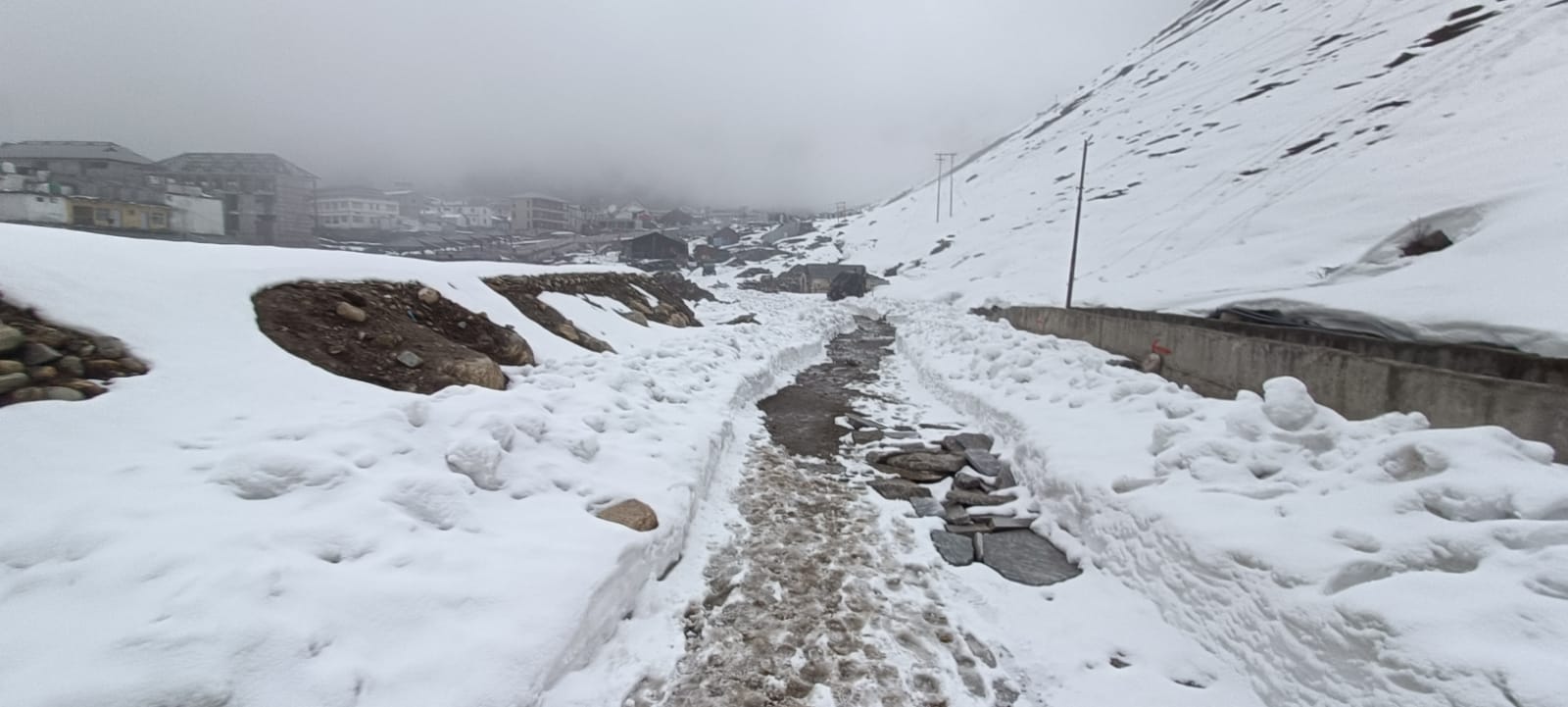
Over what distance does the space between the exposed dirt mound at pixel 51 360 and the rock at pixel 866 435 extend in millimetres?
7923

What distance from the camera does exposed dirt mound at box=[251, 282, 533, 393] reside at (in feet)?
20.7

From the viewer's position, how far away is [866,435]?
9.52 metres

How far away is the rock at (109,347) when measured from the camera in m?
4.40

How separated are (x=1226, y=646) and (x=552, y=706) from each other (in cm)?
418

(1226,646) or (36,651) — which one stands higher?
(36,651)

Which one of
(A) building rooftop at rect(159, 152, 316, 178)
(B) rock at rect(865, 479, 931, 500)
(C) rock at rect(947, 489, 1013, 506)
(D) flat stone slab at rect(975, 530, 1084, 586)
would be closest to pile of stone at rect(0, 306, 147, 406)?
(B) rock at rect(865, 479, 931, 500)

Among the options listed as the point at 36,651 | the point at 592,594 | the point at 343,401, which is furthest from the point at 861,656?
the point at 343,401

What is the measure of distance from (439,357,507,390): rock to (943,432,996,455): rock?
642 centimetres

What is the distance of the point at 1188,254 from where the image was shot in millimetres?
27375

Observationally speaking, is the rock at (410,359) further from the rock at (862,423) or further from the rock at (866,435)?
the rock at (862,423)

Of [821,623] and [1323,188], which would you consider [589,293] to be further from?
[1323,188]

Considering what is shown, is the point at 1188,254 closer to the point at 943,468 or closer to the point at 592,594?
the point at 943,468

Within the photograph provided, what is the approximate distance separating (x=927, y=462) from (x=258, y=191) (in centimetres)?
3508

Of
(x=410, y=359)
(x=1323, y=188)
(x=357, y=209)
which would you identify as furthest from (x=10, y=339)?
(x=357, y=209)
